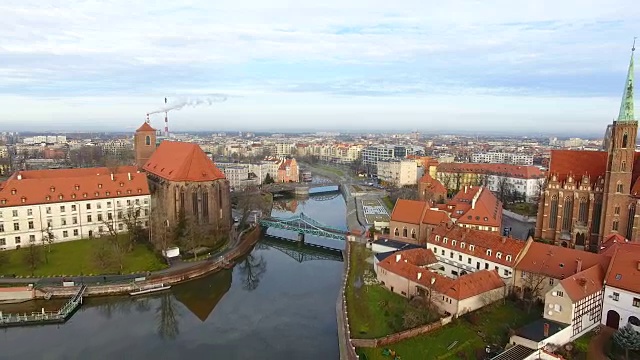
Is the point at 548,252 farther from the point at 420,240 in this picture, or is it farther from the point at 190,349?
the point at 190,349

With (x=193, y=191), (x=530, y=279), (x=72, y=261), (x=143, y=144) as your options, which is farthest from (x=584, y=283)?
(x=143, y=144)

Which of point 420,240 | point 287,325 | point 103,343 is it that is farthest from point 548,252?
point 103,343

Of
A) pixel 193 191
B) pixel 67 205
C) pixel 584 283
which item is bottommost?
pixel 584 283

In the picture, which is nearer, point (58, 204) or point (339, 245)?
point (58, 204)

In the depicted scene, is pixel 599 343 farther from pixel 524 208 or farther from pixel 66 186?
pixel 66 186

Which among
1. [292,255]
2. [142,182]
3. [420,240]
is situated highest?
[142,182]

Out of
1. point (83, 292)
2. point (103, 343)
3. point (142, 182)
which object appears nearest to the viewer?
point (103, 343)

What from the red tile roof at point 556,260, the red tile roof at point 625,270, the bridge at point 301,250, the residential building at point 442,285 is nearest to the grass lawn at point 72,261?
the bridge at point 301,250
